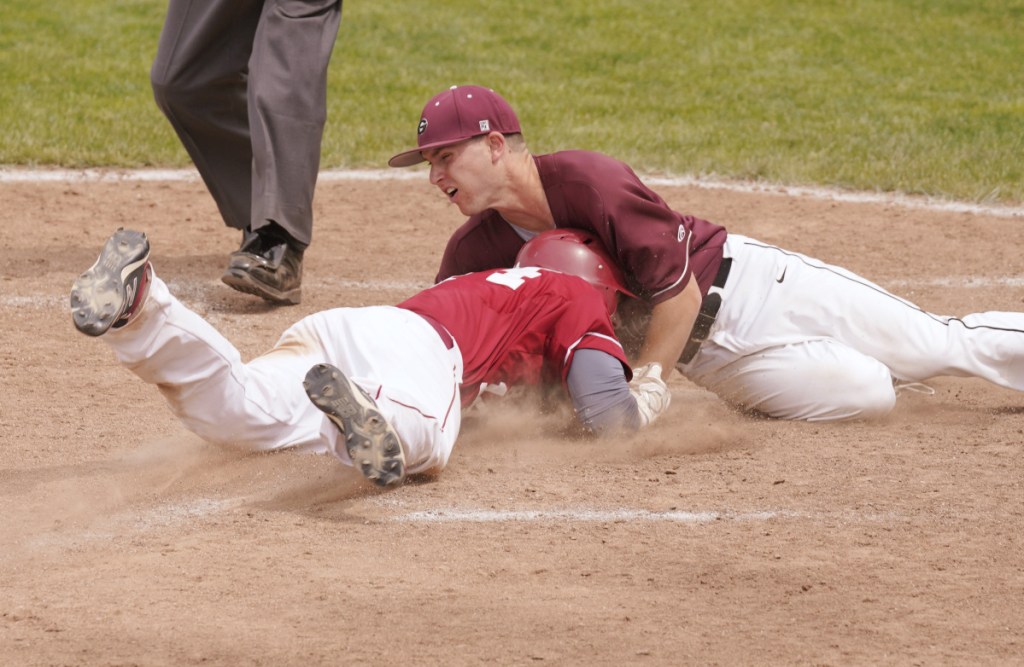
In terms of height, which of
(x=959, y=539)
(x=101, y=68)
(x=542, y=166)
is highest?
(x=542, y=166)

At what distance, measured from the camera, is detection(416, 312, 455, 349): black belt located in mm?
4055

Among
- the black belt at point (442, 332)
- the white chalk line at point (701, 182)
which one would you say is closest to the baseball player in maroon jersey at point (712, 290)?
the black belt at point (442, 332)

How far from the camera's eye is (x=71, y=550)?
3.54 metres

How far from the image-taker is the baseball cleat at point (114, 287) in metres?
3.42

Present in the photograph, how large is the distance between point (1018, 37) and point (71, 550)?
11.7 m

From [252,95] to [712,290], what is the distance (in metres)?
2.26

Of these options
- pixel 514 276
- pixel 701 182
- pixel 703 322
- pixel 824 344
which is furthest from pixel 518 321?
pixel 701 182

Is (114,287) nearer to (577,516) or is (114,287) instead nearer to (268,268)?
(577,516)

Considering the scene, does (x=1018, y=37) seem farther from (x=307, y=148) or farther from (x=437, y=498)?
(x=437, y=498)

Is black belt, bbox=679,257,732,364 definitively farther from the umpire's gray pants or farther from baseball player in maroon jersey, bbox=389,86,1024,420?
the umpire's gray pants

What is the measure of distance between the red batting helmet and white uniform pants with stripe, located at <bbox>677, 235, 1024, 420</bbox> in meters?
0.43

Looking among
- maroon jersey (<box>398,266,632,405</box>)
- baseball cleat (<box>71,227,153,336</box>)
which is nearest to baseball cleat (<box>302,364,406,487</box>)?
baseball cleat (<box>71,227,153,336</box>)

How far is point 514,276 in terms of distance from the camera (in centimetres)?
442

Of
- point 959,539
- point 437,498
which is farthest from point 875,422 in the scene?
point 437,498
